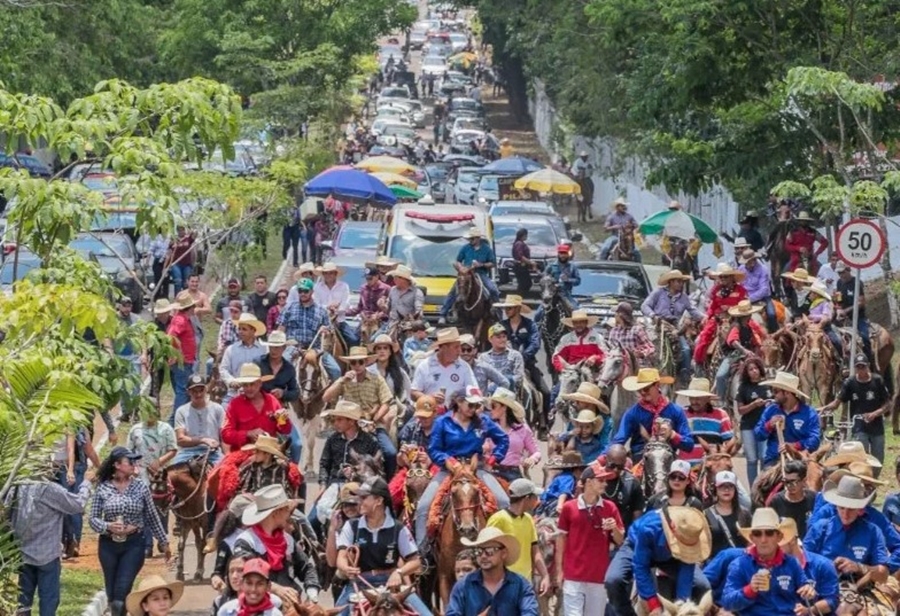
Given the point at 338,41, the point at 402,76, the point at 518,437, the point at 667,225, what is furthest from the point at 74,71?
the point at 402,76

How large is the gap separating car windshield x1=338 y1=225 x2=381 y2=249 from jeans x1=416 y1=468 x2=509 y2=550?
2249 cm

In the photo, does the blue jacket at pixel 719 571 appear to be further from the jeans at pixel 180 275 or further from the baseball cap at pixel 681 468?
the jeans at pixel 180 275

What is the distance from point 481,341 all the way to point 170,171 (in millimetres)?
12883

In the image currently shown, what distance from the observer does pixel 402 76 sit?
11362cm

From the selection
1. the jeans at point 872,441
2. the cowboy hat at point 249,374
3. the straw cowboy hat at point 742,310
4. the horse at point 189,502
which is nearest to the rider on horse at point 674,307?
the straw cowboy hat at point 742,310

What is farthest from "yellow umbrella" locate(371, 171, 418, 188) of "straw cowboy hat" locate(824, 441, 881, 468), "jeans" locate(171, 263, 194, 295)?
"straw cowboy hat" locate(824, 441, 881, 468)

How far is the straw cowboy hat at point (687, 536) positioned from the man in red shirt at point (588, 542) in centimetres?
120

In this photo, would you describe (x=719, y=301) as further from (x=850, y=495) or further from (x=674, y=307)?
(x=850, y=495)

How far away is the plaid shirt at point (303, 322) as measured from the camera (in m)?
24.9

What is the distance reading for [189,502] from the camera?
1894 centimetres

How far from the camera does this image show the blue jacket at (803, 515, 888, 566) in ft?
48.2

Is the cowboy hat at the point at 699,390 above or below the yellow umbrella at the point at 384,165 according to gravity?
above

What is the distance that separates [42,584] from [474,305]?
1197 cm

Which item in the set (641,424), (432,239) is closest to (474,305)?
(432,239)
